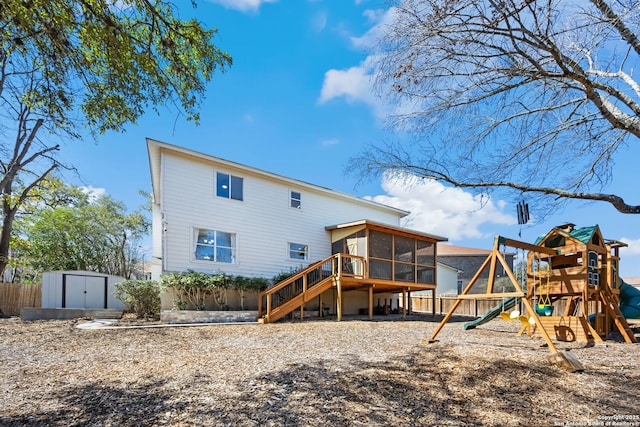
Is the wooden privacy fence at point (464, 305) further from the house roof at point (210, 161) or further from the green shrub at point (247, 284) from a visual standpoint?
the green shrub at point (247, 284)

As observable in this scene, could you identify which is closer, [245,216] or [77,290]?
[245,216]

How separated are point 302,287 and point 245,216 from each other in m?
3.56

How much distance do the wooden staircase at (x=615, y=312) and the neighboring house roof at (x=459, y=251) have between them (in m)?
24.6

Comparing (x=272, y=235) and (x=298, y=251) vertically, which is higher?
(x=272, y=235)

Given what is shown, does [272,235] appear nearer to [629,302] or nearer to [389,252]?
[389,252]

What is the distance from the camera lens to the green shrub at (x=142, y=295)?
11820 mm

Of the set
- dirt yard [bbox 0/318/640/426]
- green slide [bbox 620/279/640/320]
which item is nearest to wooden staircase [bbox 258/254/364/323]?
dirt yard [bbox 0/318/640/426]

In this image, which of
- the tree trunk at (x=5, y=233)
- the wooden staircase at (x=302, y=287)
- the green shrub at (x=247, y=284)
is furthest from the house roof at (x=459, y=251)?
the tree trunk at (x=5, y=233)

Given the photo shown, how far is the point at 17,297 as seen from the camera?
14203 mm

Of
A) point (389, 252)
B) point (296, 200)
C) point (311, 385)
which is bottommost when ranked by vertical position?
point (311, 385)

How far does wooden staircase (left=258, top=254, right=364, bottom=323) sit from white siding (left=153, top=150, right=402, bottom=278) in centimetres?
139

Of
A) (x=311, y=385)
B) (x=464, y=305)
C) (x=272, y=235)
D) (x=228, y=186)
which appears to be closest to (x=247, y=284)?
(x=272, y=235)

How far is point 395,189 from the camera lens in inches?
242

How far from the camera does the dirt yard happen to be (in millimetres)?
3350
